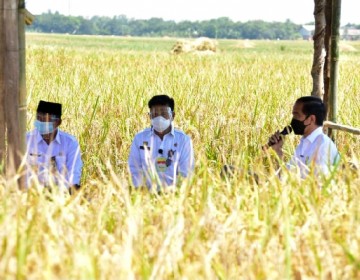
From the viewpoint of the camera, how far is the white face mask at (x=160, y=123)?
214 inches

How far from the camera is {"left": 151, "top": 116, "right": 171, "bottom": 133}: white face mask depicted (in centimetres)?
543

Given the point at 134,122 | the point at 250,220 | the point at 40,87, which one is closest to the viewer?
the point at 250,220

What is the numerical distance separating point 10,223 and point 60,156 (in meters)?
2.16

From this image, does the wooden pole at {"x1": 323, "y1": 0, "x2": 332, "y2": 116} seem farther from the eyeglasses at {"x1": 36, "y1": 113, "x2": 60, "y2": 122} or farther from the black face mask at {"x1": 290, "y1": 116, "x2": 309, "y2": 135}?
the eyeglasses at {"x1": 36, "y1": 113, "x2": 60, "y2": 122}

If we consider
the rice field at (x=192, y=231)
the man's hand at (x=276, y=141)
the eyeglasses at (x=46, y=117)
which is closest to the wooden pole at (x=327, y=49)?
the man's hand at (x=276, y=141)

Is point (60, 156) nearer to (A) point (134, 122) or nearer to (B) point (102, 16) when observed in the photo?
(A) point (134, 122)

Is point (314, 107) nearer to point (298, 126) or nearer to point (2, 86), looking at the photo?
point (298, 126)

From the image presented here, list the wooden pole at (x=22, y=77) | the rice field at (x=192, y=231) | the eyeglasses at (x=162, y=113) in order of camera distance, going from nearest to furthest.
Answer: the rice field at (x=192, y=231)
the wooden pole at (x=22, y=77)
the eyeglasses at (x=162, y=113)

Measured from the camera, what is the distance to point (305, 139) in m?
5.23

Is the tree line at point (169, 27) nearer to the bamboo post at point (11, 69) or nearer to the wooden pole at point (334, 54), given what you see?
the wooden pole at point (334, 54)

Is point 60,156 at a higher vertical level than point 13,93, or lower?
lower

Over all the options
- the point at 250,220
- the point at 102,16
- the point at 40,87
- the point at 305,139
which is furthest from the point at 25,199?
the point at 102,16

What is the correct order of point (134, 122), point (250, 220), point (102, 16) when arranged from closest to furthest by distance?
1. point (250, 220)
2. point (134, 122)
3. point (102, 16)

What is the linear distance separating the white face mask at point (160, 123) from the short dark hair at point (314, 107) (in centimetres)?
88
